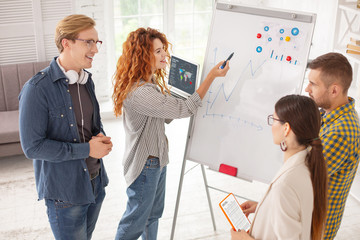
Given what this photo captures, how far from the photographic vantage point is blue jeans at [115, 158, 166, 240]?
92.9 inches

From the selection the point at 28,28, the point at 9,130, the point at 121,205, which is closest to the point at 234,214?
the point at 121,205

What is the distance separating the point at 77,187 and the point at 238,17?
1301 mm

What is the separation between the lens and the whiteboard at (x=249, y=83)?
90.1 inches

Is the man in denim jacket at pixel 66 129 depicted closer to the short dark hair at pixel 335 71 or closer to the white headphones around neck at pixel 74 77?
the white headphones around neck at pixel 74 77

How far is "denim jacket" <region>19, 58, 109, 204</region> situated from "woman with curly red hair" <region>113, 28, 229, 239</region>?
0.25m

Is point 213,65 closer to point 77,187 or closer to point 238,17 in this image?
point 238,17

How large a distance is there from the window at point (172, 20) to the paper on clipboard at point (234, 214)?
11.6 ft

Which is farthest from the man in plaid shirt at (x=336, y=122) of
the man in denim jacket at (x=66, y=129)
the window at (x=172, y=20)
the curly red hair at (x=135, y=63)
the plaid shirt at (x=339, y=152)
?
the window at (x=172, y=20)

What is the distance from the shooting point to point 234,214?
1.81 m

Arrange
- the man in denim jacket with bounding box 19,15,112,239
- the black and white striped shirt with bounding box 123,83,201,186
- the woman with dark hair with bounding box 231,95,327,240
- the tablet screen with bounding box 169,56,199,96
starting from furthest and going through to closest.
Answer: the tablet screen with bounding box 169,56,199,96, the black and white striped shirt with bounding box 123,83,201,186, the man in denim jacket with bounding box 19,15,112,239, the woman with dark hair with bounding box 231,95,327,240

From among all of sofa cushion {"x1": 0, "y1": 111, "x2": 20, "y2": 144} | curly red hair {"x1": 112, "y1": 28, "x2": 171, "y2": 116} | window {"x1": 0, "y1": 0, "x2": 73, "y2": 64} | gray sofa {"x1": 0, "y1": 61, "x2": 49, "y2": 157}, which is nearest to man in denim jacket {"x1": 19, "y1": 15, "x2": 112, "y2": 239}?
curly red hair {"x1": 112, "y1": 28, "x2": 171, "y2": 116}

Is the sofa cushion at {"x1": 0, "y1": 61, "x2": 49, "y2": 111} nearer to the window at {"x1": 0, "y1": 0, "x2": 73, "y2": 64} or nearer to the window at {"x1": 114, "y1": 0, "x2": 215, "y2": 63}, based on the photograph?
the window at {"x1": 0, "y1": 0, "x2": 73, "y2": 64}

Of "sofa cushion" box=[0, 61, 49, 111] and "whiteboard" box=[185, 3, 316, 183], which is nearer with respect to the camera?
"whiteboard" box=[185, 3, 316, 183]

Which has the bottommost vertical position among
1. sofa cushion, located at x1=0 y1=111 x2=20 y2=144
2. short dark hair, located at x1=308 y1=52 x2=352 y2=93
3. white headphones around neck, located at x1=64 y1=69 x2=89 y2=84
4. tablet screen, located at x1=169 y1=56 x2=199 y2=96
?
sofa cushion, located at x1=0 y1=111 x2=20 y2=144
